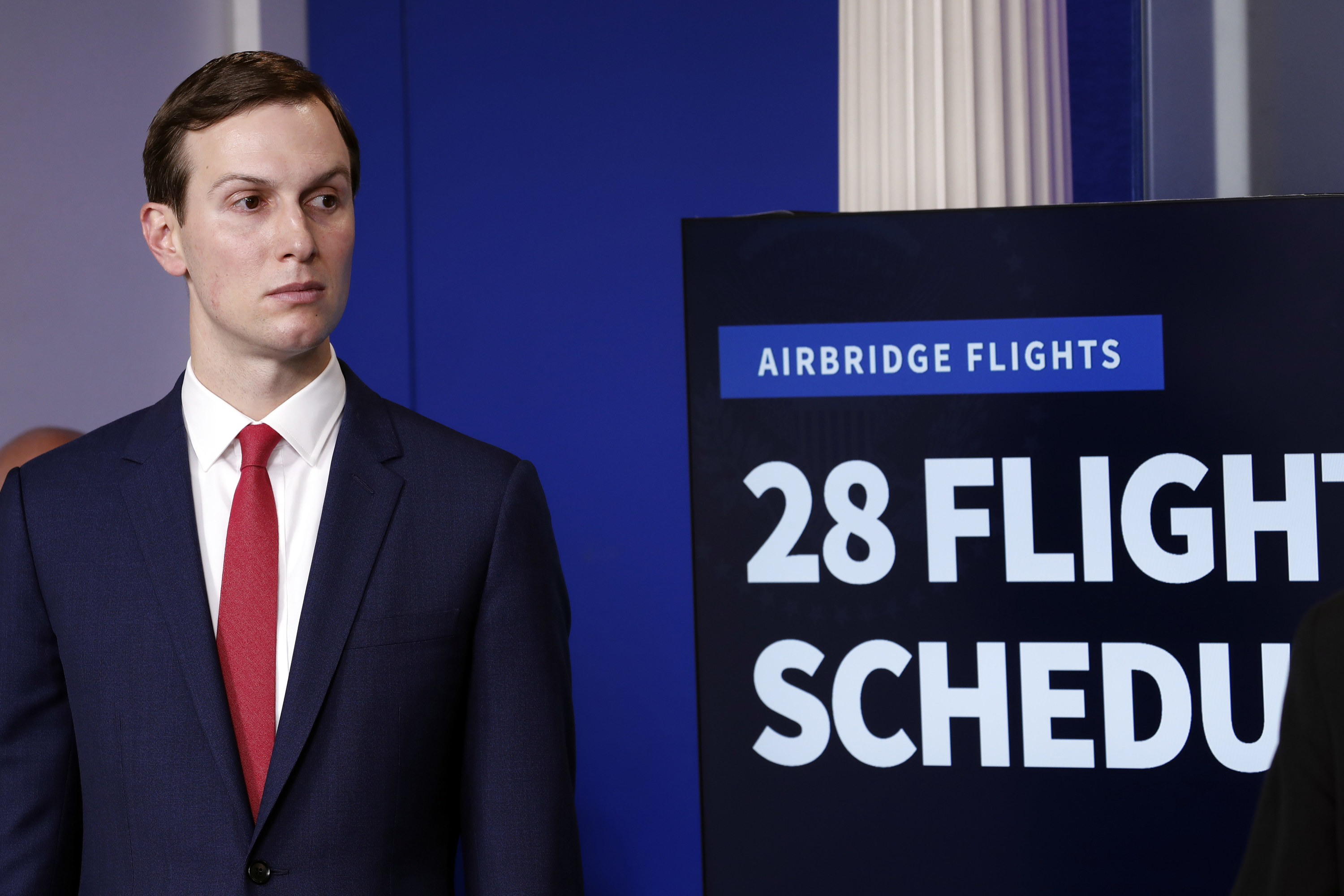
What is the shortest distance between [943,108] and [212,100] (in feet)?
4.67

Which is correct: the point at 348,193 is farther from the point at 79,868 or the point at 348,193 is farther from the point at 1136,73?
the point at 1136,73

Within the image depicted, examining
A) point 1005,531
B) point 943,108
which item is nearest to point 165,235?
point 1005,531

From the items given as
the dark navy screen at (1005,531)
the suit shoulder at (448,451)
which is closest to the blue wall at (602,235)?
the dark navy screen at (1005,531)

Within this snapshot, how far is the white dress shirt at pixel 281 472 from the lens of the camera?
120 cm

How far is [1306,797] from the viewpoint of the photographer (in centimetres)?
80

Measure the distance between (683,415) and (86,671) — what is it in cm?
196

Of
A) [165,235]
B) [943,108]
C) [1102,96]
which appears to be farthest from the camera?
[1102,96]

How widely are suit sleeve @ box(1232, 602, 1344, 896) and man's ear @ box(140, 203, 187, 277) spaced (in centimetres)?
112

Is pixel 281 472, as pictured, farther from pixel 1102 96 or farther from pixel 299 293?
pixel 1102 96

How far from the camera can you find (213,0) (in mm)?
3053

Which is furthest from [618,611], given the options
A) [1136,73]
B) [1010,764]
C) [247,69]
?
[247,69]

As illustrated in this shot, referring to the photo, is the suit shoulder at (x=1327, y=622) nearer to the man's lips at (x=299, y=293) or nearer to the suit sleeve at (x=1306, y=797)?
the suit sleeve at (x=1306, y=797)

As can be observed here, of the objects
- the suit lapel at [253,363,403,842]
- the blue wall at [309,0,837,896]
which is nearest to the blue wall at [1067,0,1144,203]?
the blue wall at [309,0,837,896]

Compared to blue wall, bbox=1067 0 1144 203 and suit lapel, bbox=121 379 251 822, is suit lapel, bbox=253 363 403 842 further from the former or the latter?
blue wall, bbox=1067 0 1144 203
